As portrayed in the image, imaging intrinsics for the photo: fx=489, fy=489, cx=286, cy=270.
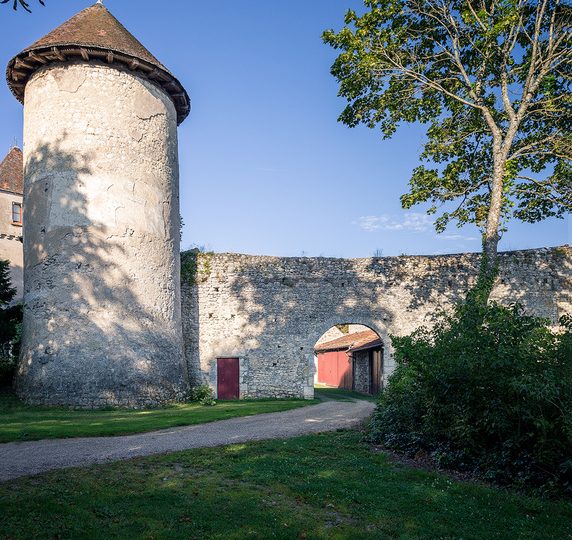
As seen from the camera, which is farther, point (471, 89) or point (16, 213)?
point (16, 213)

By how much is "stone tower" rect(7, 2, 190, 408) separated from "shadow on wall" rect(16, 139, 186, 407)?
31mm

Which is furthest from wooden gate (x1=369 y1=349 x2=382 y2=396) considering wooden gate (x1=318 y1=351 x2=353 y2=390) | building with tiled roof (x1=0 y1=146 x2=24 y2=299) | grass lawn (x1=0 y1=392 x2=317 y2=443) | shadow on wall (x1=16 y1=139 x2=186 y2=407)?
building with tiled roof (x1=0 y1=146 x2=24 y2=299)

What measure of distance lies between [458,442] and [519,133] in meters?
12.5

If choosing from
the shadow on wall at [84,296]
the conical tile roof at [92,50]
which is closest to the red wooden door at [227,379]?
the shadow on wall at [84,296]

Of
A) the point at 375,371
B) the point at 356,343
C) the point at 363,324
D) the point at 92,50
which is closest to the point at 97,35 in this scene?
the point at 92,50

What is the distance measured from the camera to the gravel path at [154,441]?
7695 mm

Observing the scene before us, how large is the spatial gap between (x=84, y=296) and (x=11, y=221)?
635 inches

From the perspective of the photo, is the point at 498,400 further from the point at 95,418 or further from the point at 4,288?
the point at 4,288

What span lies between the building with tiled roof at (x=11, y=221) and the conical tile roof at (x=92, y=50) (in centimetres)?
1109

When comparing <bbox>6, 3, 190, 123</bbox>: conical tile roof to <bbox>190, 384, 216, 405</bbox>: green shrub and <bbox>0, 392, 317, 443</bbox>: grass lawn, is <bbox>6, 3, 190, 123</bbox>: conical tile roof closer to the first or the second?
<bbox>0, 392, 317, 443</bbox>: grass lawn

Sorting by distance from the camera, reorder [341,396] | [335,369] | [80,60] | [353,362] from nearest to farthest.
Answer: [80,60]
[341,396]
[353,362]
[335,369]

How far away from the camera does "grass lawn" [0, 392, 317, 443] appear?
33.7 ft

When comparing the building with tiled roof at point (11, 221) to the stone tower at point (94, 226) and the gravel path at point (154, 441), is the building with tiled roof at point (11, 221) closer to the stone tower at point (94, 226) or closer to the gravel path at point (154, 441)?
the stone tower at point (94, 226)

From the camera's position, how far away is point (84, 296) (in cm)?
1476
